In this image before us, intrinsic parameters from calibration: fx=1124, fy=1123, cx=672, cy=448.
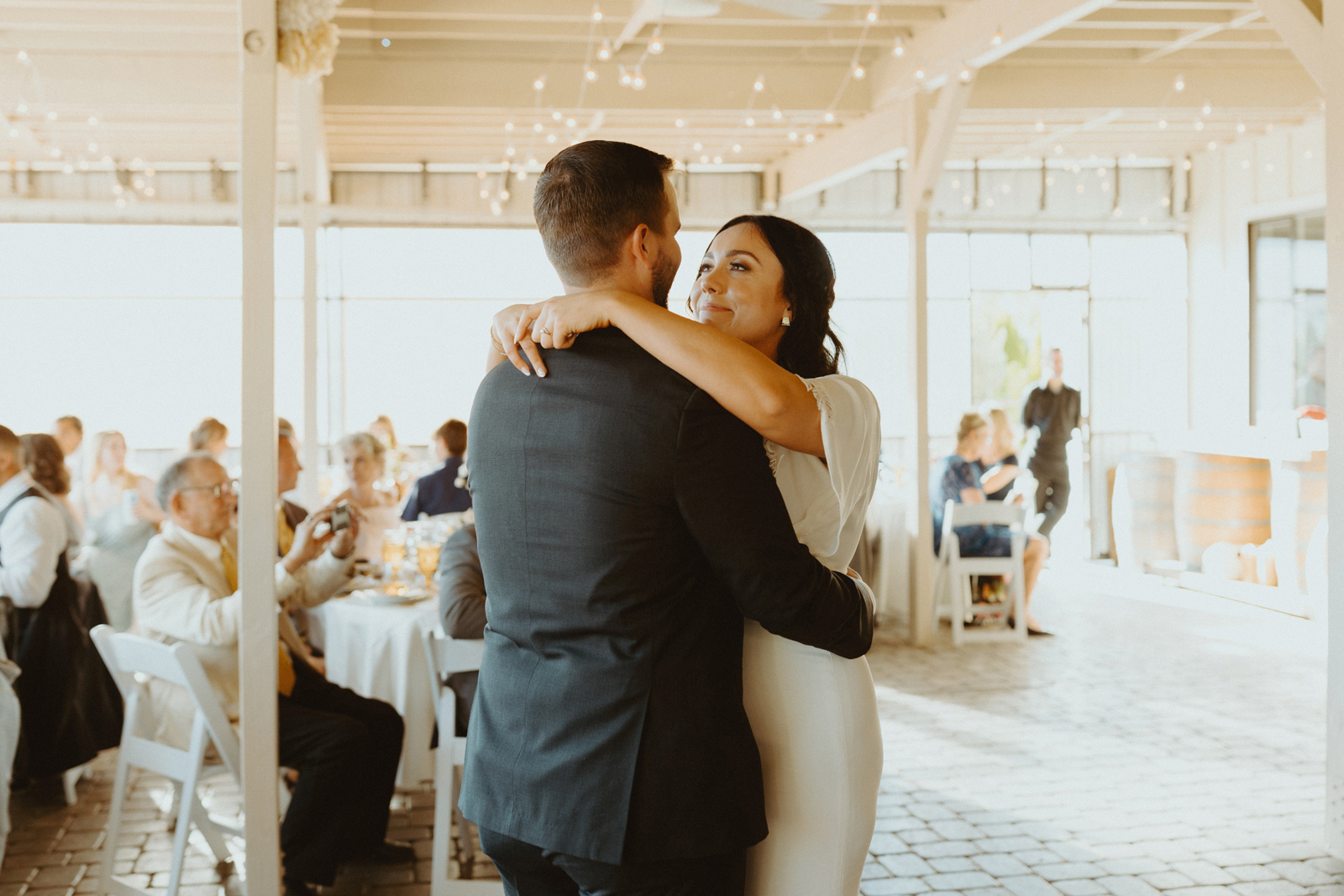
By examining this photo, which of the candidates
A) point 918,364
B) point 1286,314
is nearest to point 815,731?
point 918,364

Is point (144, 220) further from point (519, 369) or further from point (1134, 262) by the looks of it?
point (519, 369)

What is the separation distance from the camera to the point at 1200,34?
6.67 m

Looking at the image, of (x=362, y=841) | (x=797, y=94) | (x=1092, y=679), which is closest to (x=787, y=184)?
(x=797, y=94)

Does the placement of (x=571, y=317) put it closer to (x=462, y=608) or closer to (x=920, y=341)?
(x=462, y=608)

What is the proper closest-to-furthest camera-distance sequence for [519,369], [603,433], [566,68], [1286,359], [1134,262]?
[603,433], [519,369], [566,68], [1286,359], [1134,262]

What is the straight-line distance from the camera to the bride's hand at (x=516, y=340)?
1357 millimetres

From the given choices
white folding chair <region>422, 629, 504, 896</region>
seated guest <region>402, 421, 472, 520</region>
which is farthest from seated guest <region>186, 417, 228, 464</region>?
white folding chair <region>422, 629, 504, 896</region>

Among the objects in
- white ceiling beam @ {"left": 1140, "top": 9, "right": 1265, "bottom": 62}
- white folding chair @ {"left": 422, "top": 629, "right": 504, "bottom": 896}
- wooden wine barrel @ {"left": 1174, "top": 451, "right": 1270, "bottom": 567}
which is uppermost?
white ceiling beam @ {"left": 1140, "top": 9, "right": 1265, "bottom": 62}

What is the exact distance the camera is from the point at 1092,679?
6.00 meters

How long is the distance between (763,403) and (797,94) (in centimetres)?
675

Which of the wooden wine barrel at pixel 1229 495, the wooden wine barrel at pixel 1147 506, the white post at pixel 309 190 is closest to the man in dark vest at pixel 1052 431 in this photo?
the wooden wine barrel at pixel 1147 506

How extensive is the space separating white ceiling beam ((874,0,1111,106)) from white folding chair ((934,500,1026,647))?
2589mm

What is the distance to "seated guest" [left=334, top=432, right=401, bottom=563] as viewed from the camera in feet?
19.4

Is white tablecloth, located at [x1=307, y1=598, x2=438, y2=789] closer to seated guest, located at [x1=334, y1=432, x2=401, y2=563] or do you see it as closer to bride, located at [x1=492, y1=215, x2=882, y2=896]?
seated guest, located at [x1=334, y1=432, x2=401, y2=563]
